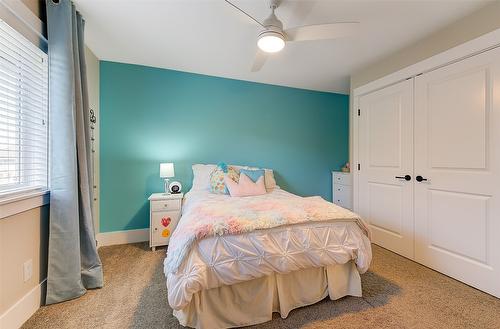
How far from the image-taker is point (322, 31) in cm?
163

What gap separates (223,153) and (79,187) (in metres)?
1.86

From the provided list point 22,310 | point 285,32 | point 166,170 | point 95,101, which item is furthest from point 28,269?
point 285,32

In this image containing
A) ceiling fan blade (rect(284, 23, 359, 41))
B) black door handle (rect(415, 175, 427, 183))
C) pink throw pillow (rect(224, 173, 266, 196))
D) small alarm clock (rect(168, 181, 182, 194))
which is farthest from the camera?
small alarm clock (rect(168, 181, 182, 194))

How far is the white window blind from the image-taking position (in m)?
1.37

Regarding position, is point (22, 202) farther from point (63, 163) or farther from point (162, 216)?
point (162, 216)

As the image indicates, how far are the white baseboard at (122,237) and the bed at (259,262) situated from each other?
1.66 metres

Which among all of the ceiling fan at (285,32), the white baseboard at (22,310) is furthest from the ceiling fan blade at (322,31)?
the white baseboard at (22,310)

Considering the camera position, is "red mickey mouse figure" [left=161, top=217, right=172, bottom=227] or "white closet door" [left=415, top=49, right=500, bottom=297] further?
"red mickey mouse figure" [left=161, top=217, right=172, bottom=227]

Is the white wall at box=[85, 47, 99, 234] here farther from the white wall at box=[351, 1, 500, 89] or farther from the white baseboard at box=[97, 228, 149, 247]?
the white wall at box=[351, 1, 500, 89]

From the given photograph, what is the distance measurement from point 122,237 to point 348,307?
2.67 m

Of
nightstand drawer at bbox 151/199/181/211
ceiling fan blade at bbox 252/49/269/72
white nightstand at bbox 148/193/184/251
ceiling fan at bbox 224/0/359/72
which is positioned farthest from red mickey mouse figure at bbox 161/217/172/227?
ceiling fan at bbox 224/0/359/72

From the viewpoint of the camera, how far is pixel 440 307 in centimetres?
159

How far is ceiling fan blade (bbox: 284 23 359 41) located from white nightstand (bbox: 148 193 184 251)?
2.11m

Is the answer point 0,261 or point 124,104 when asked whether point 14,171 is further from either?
point 124,104
